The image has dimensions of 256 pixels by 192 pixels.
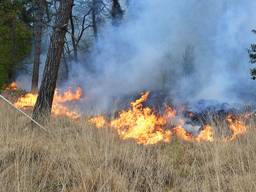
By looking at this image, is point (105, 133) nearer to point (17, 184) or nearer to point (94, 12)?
point (17, 184)

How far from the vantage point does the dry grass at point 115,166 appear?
4.36 metres

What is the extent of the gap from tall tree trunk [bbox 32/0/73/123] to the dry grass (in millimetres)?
2602

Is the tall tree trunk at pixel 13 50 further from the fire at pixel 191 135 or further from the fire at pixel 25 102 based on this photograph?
the fire at pixel 191 135

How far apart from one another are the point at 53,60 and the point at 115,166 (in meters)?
4.86

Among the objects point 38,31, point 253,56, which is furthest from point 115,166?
point 38,31

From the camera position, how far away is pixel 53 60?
935cm

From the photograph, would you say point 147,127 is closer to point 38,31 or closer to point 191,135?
point 191,135

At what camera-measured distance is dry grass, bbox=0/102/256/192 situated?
436 cm

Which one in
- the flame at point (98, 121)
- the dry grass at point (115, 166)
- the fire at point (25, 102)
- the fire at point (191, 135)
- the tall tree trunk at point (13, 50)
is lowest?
the dry grass at point (115, 166)

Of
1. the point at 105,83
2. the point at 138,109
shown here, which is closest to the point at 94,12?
the point at 105,83

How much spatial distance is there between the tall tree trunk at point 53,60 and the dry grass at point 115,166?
2602 millimetres

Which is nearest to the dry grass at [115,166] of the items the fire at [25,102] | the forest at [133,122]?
the forest at [133,122]

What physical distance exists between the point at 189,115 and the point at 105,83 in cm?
597

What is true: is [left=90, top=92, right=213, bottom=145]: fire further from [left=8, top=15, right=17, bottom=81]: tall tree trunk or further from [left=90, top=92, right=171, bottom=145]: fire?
[left=8, top=15, right=17, bottom=81]: tall tree trunk
